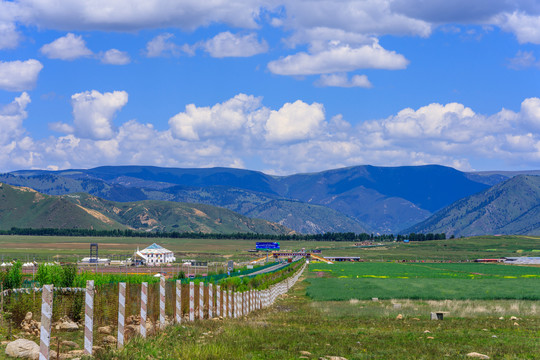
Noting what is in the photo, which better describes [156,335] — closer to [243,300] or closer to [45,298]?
[45,298]

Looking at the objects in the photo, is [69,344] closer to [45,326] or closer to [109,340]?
[109,340]

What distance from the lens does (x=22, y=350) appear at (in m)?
18.2

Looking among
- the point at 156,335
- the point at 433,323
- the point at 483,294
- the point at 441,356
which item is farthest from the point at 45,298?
the point at 483,294

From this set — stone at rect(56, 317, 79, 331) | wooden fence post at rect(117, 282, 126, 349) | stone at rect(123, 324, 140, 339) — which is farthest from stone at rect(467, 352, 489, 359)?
stone at rect(56, 317, 79, 331)

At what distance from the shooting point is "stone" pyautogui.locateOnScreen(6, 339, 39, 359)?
18047 mm

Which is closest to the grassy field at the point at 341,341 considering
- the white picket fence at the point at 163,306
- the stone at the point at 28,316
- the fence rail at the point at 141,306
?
the white picket fence at the point at 163,306

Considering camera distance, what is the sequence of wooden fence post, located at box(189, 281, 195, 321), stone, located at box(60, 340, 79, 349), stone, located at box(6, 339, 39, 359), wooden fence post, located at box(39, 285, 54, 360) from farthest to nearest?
wooden fence post, located at box(189, 281, 195, 321) < stone, located at box(60, 340, 79, 349) < stone, located at box(6, 339, 39, 359) < wooden fence post, located at box(39, 285, 54, 360)

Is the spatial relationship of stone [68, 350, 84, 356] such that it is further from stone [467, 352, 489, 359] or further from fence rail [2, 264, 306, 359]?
stone [467, 352, 489, 359]

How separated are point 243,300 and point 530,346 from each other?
1860 centimetres

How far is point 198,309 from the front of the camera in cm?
3083

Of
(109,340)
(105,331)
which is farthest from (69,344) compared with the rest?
(105,331)

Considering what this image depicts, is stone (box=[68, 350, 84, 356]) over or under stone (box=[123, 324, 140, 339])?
under

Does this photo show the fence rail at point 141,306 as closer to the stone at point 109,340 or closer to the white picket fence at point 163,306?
the white picket fence at point 163,306

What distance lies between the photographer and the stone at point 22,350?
18.0m
